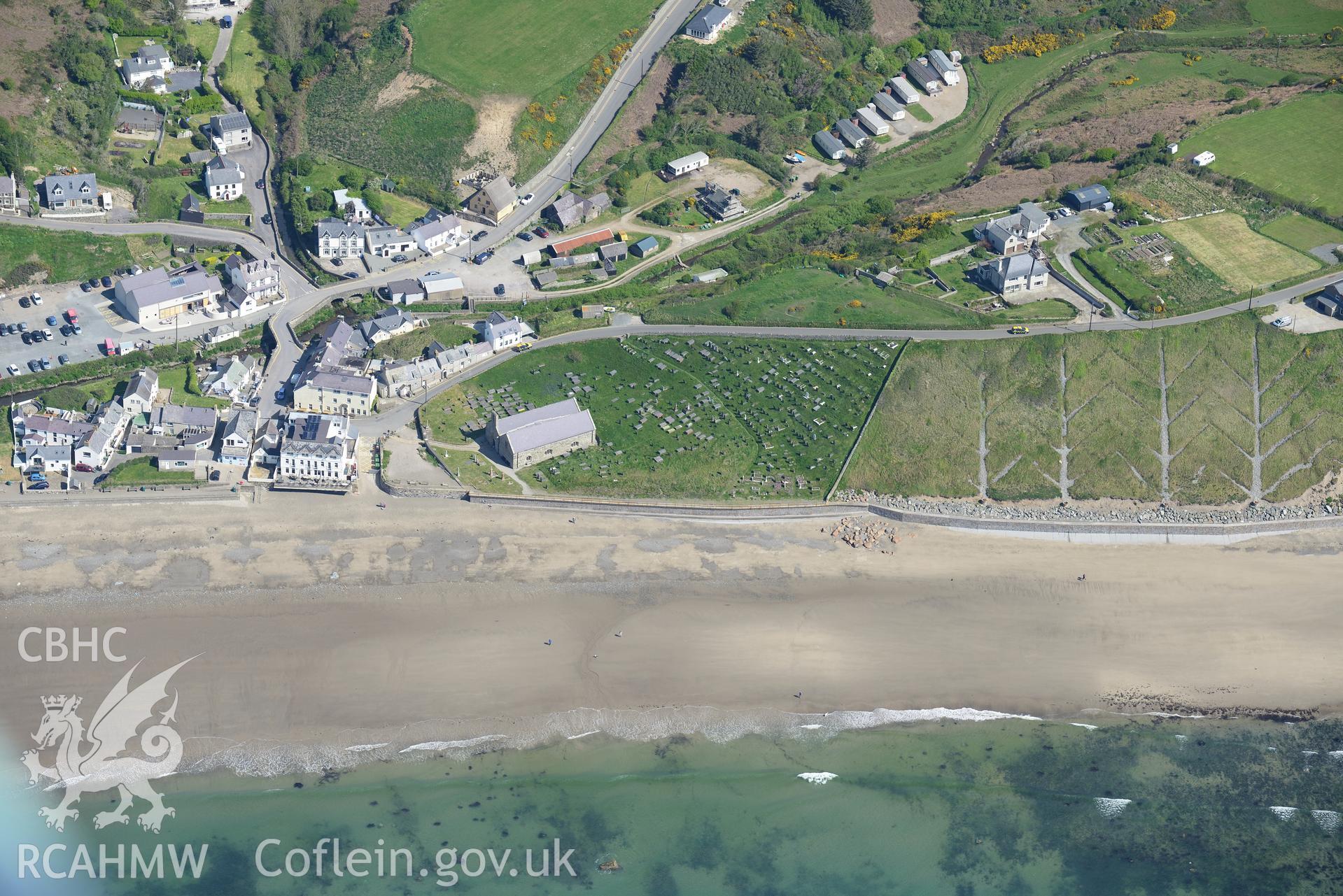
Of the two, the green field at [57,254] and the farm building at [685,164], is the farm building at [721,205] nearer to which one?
the farm building at [685,164]

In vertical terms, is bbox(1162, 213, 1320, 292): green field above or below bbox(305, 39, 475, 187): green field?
above

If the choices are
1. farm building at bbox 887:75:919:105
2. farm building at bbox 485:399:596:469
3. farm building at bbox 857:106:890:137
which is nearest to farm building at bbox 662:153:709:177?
farm building at bbox 857:106:890:137

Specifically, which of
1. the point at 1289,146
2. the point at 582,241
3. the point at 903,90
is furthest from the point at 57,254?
the point at 1289,146

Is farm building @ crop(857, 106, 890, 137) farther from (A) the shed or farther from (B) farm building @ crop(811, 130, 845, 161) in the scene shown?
(A) the shed

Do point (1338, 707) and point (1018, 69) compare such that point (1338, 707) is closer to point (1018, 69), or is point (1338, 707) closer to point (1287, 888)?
point (1287, 888)

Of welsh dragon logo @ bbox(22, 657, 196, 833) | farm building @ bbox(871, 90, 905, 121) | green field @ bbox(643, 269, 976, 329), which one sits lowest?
welsh dragon logo @ bbox(22, 657, 196, 833)

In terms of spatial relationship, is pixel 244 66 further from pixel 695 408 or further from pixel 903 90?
pixel 695 408
